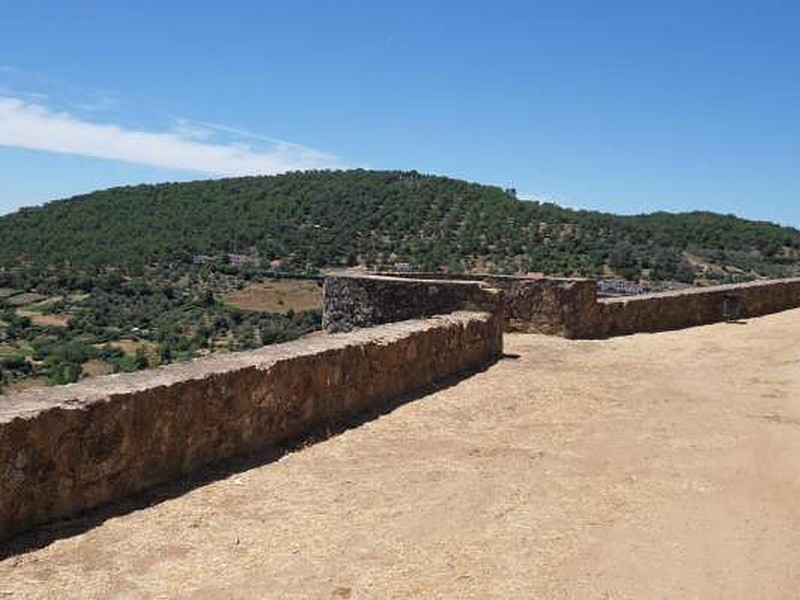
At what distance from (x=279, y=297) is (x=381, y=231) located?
12.8 meters

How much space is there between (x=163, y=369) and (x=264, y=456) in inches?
35.5

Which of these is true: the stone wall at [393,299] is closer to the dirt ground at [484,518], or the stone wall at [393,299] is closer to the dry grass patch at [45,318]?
the dirt ground at [484,518]

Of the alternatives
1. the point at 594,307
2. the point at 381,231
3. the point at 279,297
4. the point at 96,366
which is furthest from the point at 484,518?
the point at 381,231

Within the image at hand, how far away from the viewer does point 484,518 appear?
181 inches

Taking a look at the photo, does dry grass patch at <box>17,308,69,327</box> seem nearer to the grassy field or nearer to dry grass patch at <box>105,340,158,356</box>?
dry grass patch at <box>105,340,158,356</box>

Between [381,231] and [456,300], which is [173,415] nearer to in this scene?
[456,300]

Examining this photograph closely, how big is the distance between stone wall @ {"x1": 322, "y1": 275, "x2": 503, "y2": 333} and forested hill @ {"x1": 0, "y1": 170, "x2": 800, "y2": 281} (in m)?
26.3

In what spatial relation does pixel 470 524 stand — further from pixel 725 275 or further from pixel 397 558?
pixel 725 275

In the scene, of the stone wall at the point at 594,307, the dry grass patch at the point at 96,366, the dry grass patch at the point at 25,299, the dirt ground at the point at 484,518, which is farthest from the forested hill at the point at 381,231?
the dirt ground at the point at 484,518

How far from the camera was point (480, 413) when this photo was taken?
718 centimetres

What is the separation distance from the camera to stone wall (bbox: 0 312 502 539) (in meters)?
4.14

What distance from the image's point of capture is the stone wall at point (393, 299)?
10250 mm

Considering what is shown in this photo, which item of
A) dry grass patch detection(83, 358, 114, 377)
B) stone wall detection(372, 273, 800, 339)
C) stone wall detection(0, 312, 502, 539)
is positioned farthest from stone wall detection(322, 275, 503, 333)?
dry grass patch detection(83, 358, 114, 377)

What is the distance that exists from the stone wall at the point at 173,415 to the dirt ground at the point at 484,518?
247mm
